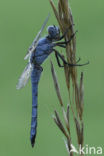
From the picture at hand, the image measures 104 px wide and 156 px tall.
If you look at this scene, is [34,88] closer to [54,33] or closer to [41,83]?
[54,33]

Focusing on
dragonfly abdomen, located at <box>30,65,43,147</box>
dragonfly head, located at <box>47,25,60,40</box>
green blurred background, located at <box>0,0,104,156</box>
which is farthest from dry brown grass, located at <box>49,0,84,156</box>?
green blurred background, located at <box>0,0,104,156</box>

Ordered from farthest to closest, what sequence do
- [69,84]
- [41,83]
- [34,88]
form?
[41,83]
[34,88]
[69,84]

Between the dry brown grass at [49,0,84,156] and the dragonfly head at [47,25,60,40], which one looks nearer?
the dry brown grass at [49,0,84,156]

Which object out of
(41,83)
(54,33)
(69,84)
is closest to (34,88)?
(54,33)

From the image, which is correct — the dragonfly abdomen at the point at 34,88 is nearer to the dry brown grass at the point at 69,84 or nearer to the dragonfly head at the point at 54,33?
the dragonfly head at the point at 54,33

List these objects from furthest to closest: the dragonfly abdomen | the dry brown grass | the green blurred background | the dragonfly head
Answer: the green blurred background
the dragonfly head
the dragonfly abdomen
the dry brown grass

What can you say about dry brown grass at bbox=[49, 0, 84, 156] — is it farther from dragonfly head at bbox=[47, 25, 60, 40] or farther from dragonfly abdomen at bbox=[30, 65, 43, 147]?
dragonfly head at bbox=[47, 25, 60, 40]

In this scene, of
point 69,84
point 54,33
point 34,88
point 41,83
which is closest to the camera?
point 69,84

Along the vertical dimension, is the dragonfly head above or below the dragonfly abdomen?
above

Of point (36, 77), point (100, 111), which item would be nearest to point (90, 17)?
point (100, 111)
